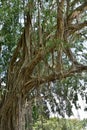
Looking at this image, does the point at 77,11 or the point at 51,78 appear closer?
the point at 77,11

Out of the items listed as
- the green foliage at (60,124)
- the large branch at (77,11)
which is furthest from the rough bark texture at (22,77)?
the green foliage at (60,124)

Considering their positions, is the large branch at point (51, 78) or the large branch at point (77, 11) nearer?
the large branch at point (77, 11)

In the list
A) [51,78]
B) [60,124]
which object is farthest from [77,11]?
[60,124]

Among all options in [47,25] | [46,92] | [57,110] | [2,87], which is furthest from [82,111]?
[47,25]

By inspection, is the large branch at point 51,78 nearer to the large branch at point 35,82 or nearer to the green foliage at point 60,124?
the large branch at point 35,82

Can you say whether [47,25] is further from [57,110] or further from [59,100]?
[57,110]

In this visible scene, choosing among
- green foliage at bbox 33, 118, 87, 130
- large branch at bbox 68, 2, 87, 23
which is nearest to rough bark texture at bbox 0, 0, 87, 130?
large branch at bbox 68, 2, 87, 23

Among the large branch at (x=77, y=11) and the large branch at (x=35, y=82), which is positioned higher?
the large branch at (x=77, y=11)

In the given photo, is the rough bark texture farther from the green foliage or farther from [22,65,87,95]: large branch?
the green foliage

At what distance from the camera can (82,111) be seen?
5594mm

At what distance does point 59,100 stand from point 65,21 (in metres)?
1.85

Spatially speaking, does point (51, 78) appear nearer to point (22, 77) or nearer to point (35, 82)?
point (35, 82)

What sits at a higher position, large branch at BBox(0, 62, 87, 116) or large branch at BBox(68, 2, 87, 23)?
large branch at BBox(68, 2, 87, 23)

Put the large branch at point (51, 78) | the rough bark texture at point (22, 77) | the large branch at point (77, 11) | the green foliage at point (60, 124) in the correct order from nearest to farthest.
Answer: the large branch at point (77, 11), the rough bark texture at point (22, 77), the large branch at point (51, 78), the green foliage at point (60, 124)
